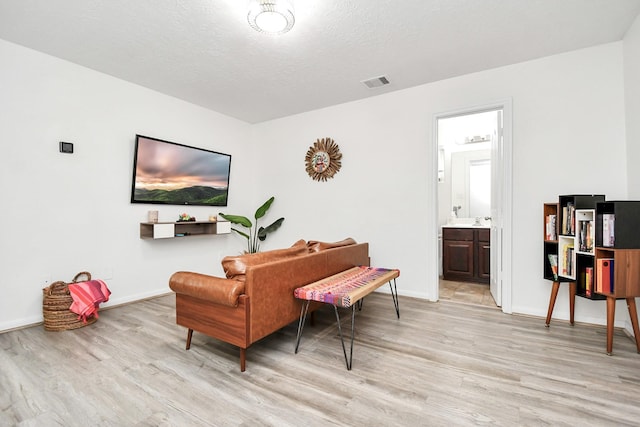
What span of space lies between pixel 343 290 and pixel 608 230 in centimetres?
212

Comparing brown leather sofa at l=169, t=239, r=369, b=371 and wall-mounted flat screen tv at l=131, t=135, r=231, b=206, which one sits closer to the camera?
brown leather sofa at l=169, t=239, r=369, b=371

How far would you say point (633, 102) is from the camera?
2.62m

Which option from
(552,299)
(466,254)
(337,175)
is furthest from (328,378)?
(466,254)

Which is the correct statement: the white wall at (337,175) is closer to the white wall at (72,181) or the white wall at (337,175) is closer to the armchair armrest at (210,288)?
the white wall at (72,181)

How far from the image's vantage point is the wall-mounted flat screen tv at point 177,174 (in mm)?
3783

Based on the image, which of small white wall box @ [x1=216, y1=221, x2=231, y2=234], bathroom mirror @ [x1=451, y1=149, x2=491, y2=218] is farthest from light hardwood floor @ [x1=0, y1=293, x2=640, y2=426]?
bathroom mirror @ [x1=451, y1=149, x2=491, y2=218]

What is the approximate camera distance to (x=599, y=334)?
8.70ft

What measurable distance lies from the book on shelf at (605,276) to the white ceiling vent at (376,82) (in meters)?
2.76

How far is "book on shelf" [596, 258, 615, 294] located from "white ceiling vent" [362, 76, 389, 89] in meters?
2.76

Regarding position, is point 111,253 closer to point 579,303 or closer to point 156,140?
point 156,140

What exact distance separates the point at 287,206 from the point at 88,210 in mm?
2653

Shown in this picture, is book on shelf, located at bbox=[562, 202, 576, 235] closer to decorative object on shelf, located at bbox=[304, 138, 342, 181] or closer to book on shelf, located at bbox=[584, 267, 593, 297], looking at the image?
book on shelf, located at bbox=[584, 267, 593, 297]

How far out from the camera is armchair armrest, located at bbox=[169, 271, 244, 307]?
2025 millimetres

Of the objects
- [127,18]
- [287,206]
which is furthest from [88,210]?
[287,206]
